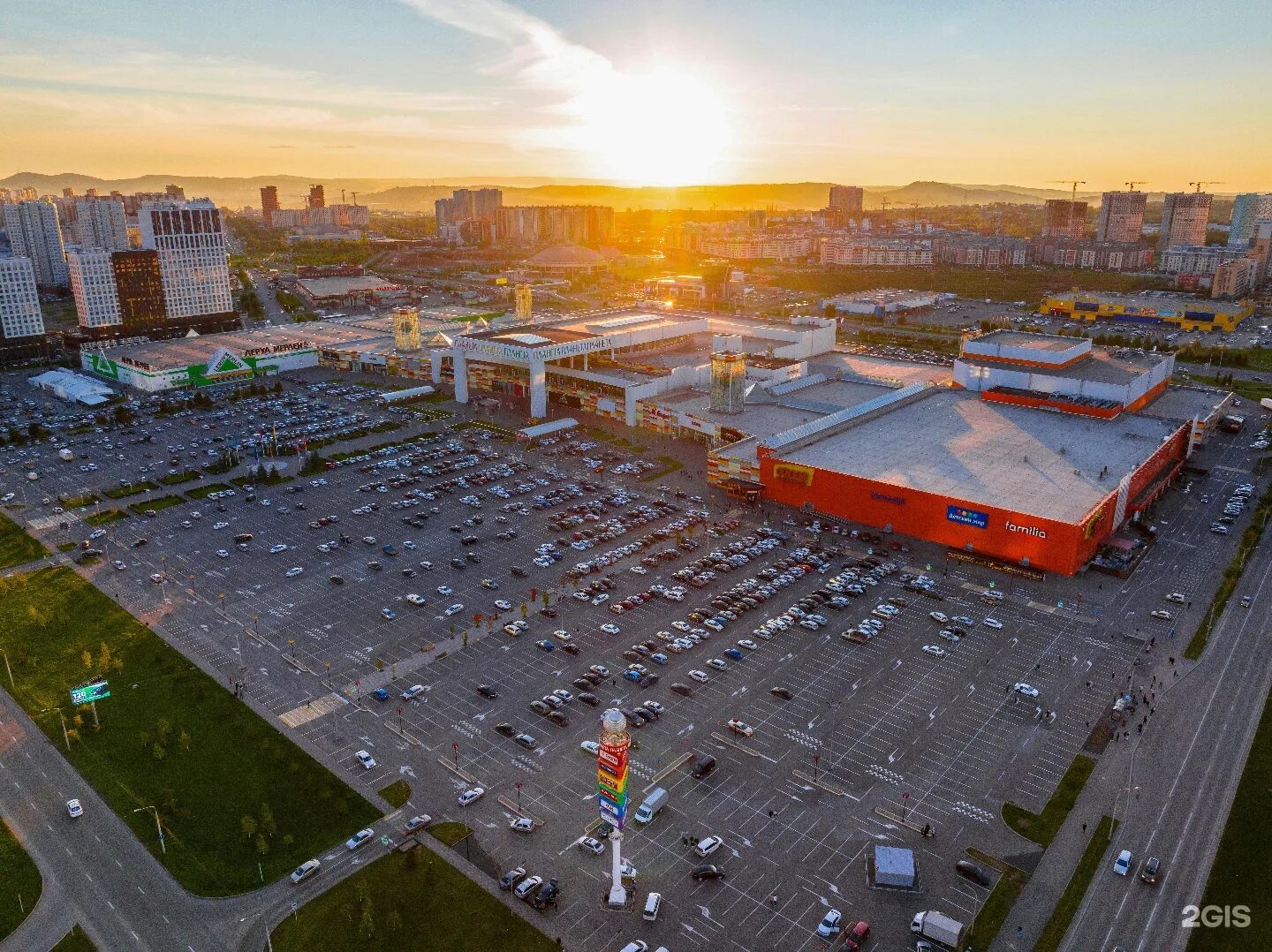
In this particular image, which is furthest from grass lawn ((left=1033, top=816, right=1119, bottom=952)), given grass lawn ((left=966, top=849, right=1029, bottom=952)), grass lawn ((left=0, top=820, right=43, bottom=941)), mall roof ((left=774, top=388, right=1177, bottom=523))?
grass lawn ((left=0, top=820, right=43, bottom=941))

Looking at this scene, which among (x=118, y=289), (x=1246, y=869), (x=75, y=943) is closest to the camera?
(x=75, y=943)

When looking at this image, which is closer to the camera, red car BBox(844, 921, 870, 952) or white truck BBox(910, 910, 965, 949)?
white truck BBox(910, 910, 965, 949)

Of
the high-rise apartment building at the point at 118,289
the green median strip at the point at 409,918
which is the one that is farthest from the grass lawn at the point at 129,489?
the high-rise apartment building at the point at 118,289

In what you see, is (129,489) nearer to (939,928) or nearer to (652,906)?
(652,906)

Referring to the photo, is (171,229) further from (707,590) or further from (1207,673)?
(1207,673)

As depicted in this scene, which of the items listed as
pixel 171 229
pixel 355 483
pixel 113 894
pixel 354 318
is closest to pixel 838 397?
pixel 355 483

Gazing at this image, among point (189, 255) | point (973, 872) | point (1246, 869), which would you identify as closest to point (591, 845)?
point (973, 872)

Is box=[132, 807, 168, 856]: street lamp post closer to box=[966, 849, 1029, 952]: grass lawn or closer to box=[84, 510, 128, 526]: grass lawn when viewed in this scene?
box=[966, 849, 1029, 952]: grass lawn
